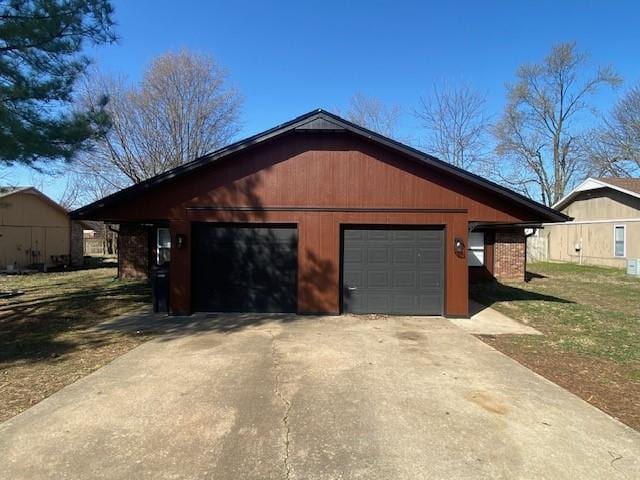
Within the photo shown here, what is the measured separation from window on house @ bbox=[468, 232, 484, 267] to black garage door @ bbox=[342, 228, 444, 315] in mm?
7282

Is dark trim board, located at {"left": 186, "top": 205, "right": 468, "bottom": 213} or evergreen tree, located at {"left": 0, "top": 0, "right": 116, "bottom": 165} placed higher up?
evergreen tree, located at {"left": 0, "top": 0, "right": 116, "bottom": 165}

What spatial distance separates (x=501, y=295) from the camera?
13.7m

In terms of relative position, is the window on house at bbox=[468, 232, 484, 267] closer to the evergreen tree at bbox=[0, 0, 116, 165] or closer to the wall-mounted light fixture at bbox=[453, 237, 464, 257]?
the wall-mounted light fixture at bbox=[453, 237, 464, 257]

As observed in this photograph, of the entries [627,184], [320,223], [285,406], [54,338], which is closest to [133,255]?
[54,338]

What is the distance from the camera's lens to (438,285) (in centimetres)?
1016

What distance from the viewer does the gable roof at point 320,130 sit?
9.70m

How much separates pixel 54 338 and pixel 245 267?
4.04 meters

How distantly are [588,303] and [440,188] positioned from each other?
6156 mm

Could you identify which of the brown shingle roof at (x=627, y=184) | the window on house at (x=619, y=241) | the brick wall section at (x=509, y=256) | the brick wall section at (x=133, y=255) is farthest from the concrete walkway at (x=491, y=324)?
the window on house at (x=619, y=241)

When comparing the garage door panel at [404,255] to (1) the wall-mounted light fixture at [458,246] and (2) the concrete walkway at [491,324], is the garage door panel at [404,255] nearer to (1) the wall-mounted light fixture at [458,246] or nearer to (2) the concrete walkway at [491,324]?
(1) the wall-mounted light fixture at [458,246]

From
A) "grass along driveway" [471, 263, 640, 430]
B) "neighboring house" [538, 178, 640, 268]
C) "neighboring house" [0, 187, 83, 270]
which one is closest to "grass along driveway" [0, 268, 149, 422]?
"grass along driveway" [471, 263, 640, 430]

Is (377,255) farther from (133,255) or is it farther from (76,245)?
(76,245)

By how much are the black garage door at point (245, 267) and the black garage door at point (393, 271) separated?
1.38 metres

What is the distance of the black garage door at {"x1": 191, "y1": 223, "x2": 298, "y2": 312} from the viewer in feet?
33.5
